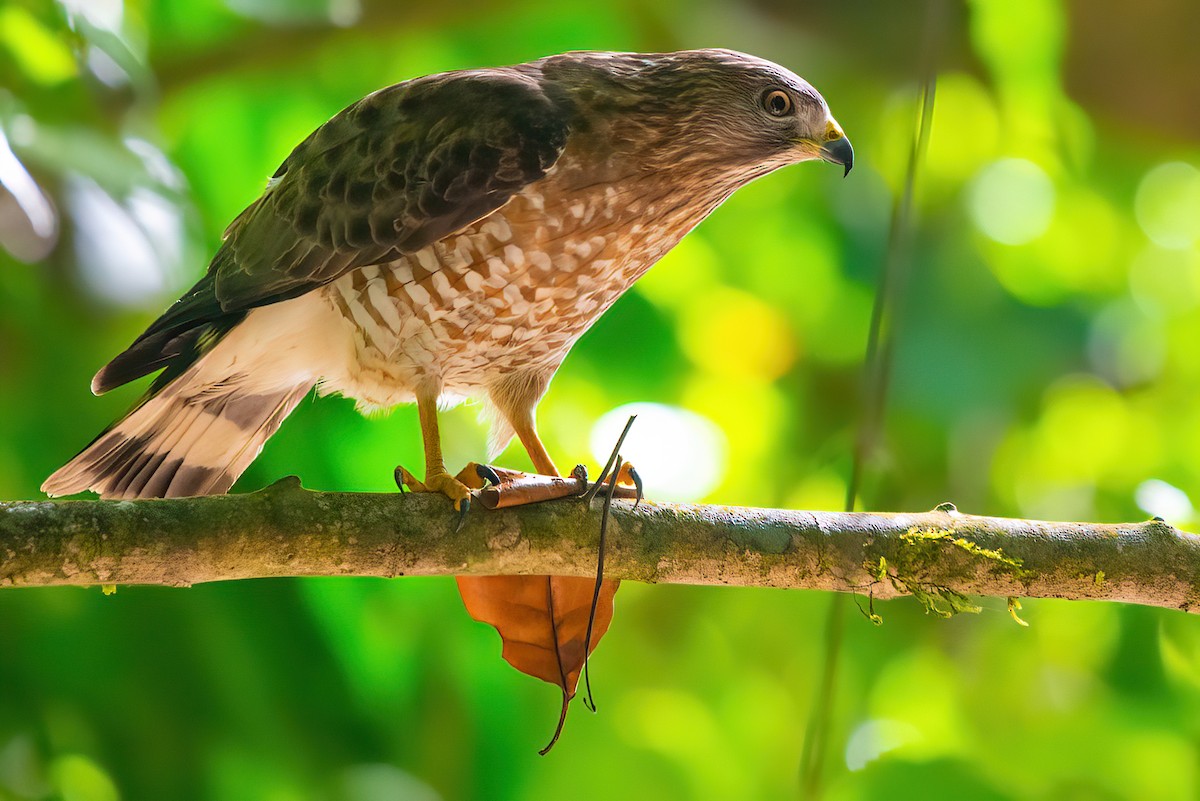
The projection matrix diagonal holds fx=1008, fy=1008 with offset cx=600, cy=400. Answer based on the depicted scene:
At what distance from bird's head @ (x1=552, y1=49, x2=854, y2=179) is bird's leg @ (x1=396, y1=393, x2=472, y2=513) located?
0.64 meters

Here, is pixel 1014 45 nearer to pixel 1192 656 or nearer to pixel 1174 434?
pixel 1174 434

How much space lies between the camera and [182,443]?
7.12 feet

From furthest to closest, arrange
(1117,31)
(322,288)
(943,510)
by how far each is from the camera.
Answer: (1117,31)
(322,288)
(943,510)

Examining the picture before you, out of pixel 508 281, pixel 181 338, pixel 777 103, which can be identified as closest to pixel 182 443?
pixel 181 338

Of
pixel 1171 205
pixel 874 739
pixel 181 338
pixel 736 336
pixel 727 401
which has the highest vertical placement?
pixel 181 338

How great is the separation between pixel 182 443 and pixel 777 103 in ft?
4.69

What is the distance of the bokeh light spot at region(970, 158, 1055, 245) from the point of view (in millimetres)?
3166

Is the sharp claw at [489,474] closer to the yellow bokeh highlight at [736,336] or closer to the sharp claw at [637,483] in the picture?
the sharp claw at [637,483]

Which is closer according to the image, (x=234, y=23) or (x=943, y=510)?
(x=943, y=510)

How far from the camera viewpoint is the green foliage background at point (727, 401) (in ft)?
8.02

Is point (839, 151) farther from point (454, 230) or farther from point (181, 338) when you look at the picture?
point (181, 338)

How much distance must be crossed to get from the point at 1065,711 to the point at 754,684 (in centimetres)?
89

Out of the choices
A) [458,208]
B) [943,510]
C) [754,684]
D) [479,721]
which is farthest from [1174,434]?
[458,208]

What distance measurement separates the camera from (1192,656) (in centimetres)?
257
